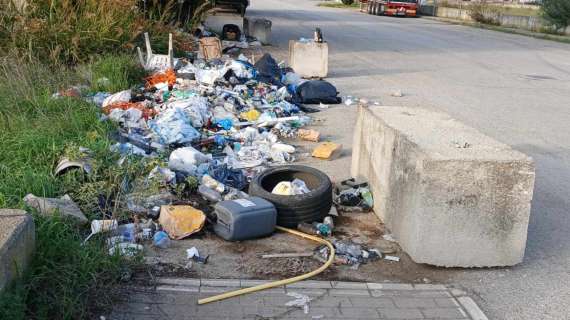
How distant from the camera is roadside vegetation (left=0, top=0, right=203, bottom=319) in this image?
3.80 m

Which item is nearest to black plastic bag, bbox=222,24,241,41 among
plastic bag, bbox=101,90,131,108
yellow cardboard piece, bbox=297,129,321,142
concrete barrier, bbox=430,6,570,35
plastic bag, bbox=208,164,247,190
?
plastic bag, bbox=101,90,131,108

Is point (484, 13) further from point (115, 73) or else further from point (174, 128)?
point (174, 128)

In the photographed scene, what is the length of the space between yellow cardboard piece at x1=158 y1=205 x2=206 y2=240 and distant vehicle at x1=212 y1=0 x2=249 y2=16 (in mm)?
21345

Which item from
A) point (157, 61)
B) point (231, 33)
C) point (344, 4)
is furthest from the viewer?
point (344, 4)

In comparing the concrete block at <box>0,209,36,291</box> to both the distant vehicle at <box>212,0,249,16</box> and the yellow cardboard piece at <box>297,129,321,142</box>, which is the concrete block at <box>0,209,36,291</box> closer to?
the yellow cardboard piece at <box>297,129,321,142</box>

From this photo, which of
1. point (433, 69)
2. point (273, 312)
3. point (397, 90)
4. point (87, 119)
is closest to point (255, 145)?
point (87, 119)

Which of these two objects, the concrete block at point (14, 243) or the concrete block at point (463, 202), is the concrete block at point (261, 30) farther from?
the concrete block at point (14, 243)

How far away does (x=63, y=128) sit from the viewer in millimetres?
Answer: 6723

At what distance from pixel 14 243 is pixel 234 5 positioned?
23540 mm

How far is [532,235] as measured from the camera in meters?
5.45

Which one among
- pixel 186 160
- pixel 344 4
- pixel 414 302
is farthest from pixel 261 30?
pixel 344 4

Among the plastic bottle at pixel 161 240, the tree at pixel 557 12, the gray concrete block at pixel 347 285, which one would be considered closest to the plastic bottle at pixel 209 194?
the plastic bottle at pixel 161 240

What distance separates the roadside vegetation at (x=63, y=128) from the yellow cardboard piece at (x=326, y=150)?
7.78 feet

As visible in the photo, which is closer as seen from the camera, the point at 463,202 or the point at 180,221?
the point at 463,202
